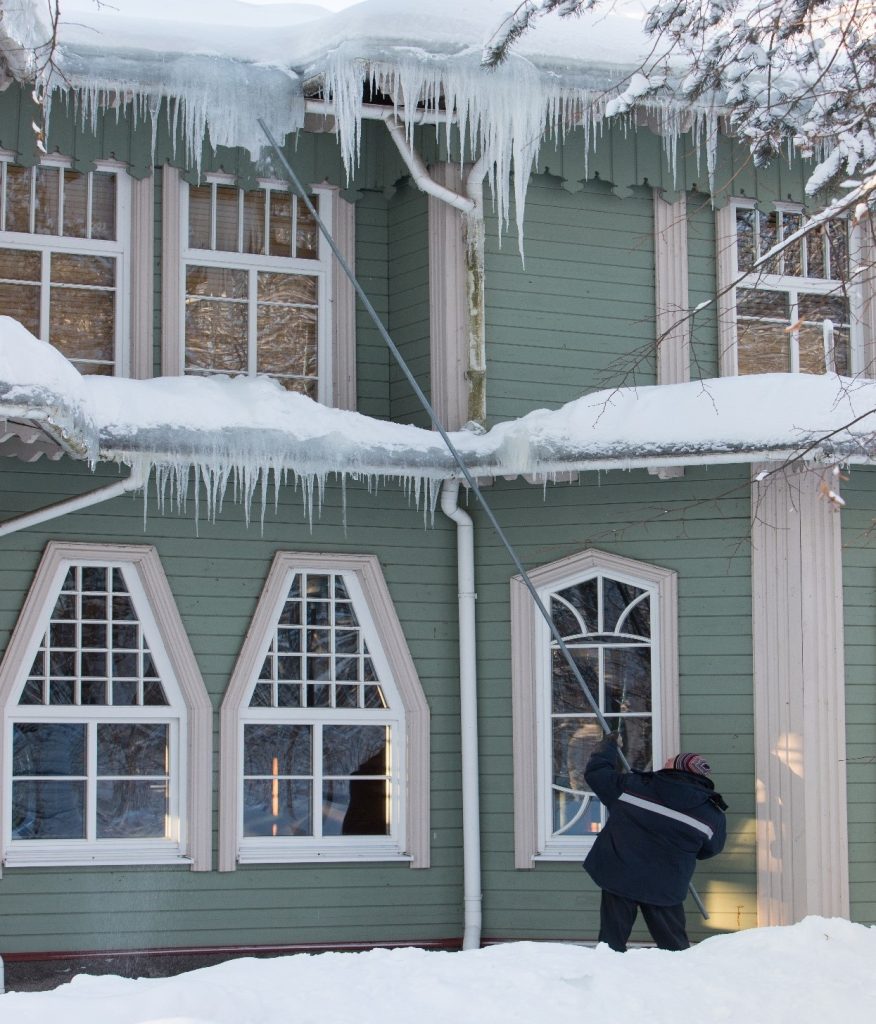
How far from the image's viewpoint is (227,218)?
32.0 ft

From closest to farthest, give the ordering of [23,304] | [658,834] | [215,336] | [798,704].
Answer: [658,834] → [798,704] → [23,304] → [215,336]

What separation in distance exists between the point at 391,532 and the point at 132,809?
7.70 feet

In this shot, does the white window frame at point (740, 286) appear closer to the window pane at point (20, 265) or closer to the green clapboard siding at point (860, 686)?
the green clapboard siding at point (860, 686)

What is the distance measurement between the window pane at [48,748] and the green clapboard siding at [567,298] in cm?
327

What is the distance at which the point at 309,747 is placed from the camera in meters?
9.42

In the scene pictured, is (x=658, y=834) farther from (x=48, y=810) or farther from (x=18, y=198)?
(x=18, y=198)

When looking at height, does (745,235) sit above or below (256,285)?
above

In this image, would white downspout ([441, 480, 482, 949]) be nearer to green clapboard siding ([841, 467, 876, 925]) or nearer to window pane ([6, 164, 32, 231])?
green clapboard siding ([841, 467, 876, 925])

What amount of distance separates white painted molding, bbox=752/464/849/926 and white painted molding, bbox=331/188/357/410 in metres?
2.71

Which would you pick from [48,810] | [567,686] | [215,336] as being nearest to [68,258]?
[215,336]

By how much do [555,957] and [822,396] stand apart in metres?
4.31

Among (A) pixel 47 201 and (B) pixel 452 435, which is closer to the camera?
(B) pixel 452 435

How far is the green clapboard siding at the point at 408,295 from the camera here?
966cm

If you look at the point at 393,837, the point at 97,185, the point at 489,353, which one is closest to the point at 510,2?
the point at 489,353
